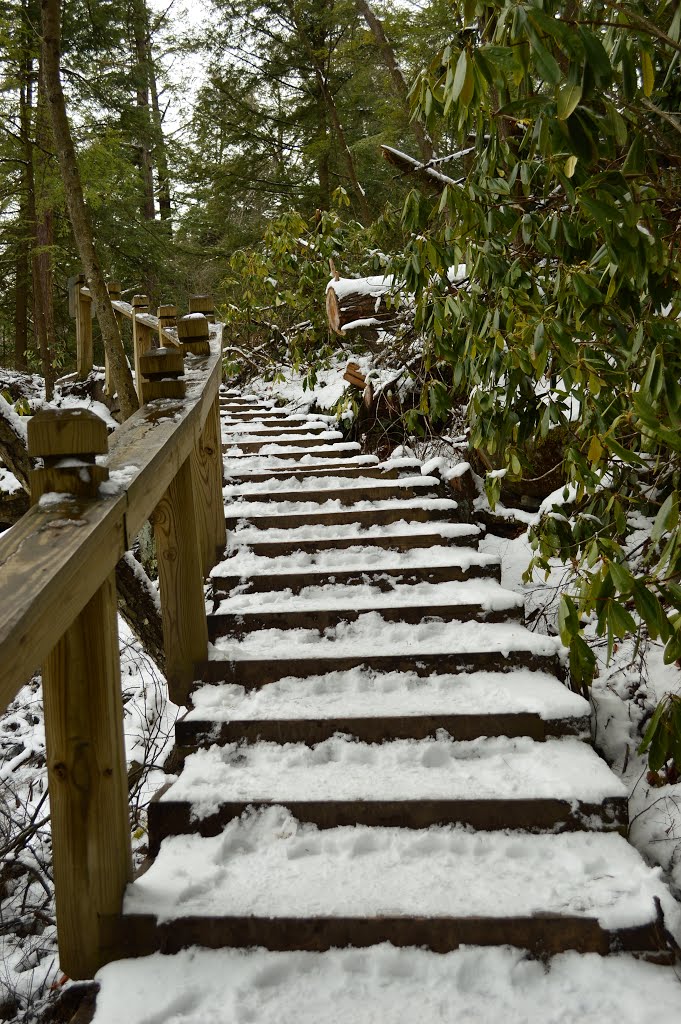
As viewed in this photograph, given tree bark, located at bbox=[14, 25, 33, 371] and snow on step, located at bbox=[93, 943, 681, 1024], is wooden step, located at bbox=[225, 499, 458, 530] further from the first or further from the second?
tree bark, located at bbox=[14, 25, 33, 371]

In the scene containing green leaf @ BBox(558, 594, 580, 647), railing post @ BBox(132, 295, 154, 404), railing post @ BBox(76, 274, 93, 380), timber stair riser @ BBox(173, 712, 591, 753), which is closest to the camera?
green leaf @ BBox(558, 594, 580, 647)

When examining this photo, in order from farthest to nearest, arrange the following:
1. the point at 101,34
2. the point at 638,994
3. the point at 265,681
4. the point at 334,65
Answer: the point at 334,65
the point at 101,34
the point at 265,681
the point at 638,994

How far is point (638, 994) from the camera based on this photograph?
1.45 metres

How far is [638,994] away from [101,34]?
1210 centimetres

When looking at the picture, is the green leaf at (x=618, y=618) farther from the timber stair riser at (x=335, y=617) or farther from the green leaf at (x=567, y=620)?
the timber stair riser at (x=335, y=617)

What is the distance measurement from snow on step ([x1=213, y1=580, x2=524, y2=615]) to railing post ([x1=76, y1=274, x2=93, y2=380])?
700 cm

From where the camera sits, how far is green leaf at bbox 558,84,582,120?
128 cm

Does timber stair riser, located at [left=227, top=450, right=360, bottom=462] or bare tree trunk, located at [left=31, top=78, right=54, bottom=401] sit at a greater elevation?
bare tree trunk, located at [left=31, top=78, right=54, bottom=401]

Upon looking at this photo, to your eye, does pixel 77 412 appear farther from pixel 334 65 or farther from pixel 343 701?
pixel 334 65

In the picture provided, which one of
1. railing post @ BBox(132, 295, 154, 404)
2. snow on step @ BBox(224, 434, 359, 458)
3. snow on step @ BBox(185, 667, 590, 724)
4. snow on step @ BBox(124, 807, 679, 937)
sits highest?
railing post @ BBox(132, 295, 154, 404)

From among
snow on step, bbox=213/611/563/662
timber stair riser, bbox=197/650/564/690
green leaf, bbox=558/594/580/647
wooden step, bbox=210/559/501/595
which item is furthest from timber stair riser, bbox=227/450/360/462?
green leaf, bbox=558/594/580/647

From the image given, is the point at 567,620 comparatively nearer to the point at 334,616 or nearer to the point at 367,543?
the point at 334,616

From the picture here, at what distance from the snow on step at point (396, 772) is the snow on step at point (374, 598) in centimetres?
65

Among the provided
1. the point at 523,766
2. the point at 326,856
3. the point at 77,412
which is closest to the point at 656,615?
the point at 523,766
